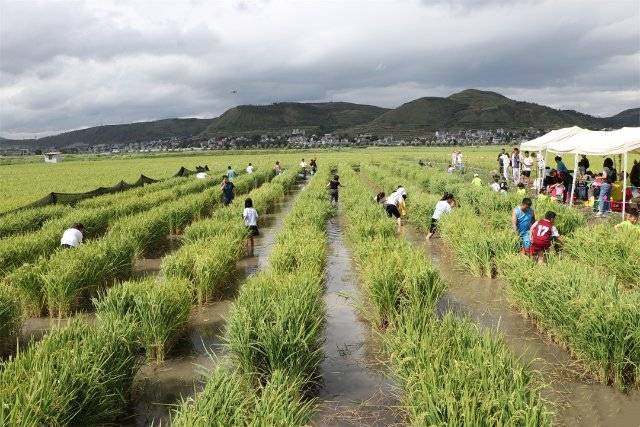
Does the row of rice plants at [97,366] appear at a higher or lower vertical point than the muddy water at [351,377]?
higher

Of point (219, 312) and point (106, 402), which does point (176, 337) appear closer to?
point (219, 312)

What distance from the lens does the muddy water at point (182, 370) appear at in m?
4.51

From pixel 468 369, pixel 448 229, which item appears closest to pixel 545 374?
pixel 468 369

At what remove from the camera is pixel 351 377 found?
16.8 ft

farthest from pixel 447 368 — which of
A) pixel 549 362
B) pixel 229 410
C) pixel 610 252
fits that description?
pixel 610 252

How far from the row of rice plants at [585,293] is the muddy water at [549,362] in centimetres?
15

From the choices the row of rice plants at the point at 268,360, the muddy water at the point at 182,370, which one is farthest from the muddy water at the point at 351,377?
the muddy water at the point at 182,370

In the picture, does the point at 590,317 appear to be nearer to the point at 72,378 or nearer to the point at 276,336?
the point at 276,336

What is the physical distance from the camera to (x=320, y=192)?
1761 cm

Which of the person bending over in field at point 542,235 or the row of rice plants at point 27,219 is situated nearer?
the person bending over in field at point 542,235

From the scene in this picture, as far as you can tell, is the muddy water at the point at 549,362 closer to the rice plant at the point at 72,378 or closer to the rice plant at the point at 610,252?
the rice plant at the point at 610,252

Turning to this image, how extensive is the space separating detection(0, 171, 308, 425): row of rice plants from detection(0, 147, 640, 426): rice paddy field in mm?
20

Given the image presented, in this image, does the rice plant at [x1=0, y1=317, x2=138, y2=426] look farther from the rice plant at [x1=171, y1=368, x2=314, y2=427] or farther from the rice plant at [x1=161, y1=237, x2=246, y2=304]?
the rice plant at [x1=161, y1=237, x2=246, y2=304]

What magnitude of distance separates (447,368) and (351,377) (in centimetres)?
159
